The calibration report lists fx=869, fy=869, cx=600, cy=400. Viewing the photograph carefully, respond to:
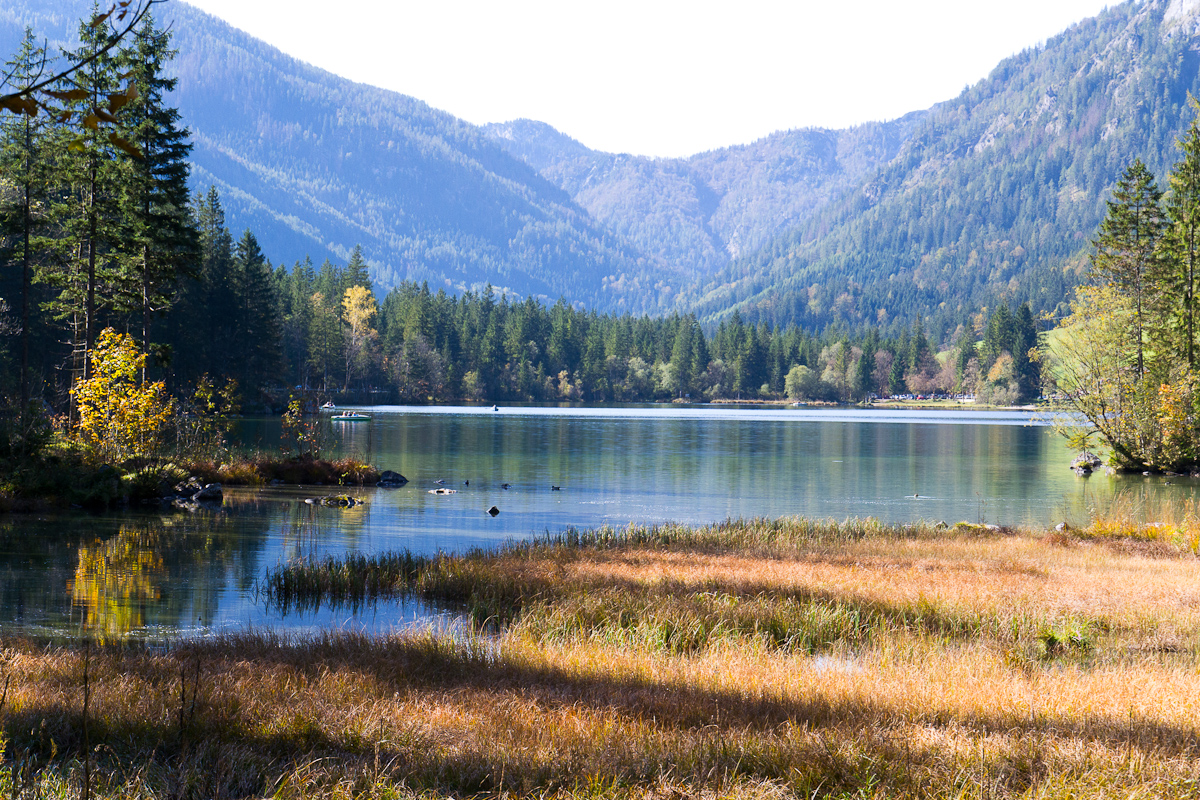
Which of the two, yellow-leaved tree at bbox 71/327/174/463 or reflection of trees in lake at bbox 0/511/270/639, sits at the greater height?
yellow-leaved tree at bbox 71/327/174/463

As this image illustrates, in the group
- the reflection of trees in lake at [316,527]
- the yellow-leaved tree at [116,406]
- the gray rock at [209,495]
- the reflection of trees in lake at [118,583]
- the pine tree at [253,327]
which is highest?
the pine tree at [253,327]

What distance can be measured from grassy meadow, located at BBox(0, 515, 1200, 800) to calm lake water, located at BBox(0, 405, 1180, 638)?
384 cm

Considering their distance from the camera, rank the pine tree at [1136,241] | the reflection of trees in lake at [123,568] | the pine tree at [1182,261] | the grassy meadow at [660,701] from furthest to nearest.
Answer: the pine tree at [1136,241] < the pine tree at [1182,261] < the reflection of trees in lake at [123,568] < the grassy meadow at [660,701]

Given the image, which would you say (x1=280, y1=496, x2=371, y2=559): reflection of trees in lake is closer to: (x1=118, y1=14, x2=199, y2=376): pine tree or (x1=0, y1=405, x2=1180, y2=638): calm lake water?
(x1=0, y1=405, x2=1180, y2=638): calm lake water

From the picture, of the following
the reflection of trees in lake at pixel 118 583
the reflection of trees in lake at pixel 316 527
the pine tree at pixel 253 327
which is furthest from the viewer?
the pine tree at pixel 253 327

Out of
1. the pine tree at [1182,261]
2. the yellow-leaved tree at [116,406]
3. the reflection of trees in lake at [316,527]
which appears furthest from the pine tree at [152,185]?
the pine tree at [1182,261]

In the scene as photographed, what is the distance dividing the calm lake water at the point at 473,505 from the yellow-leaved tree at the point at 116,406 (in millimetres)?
3548

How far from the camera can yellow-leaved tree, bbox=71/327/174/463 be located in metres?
29.1

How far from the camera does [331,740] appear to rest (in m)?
6.98

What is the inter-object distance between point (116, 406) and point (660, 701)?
1080 inches

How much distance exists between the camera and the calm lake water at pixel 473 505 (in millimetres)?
15773

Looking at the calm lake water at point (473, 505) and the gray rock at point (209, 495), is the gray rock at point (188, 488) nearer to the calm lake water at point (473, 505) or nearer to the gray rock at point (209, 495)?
the gray rock at point (209, 495)

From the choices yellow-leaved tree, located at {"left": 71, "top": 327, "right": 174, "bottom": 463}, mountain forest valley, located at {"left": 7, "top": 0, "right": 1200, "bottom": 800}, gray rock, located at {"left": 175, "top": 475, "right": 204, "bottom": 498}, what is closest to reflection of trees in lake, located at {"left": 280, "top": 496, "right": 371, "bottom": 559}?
mountain forest valley, located at {"left": 7, "top": 0, "right": 1200, "bottom": 800}

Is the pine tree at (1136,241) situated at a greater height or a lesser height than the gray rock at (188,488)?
greater
